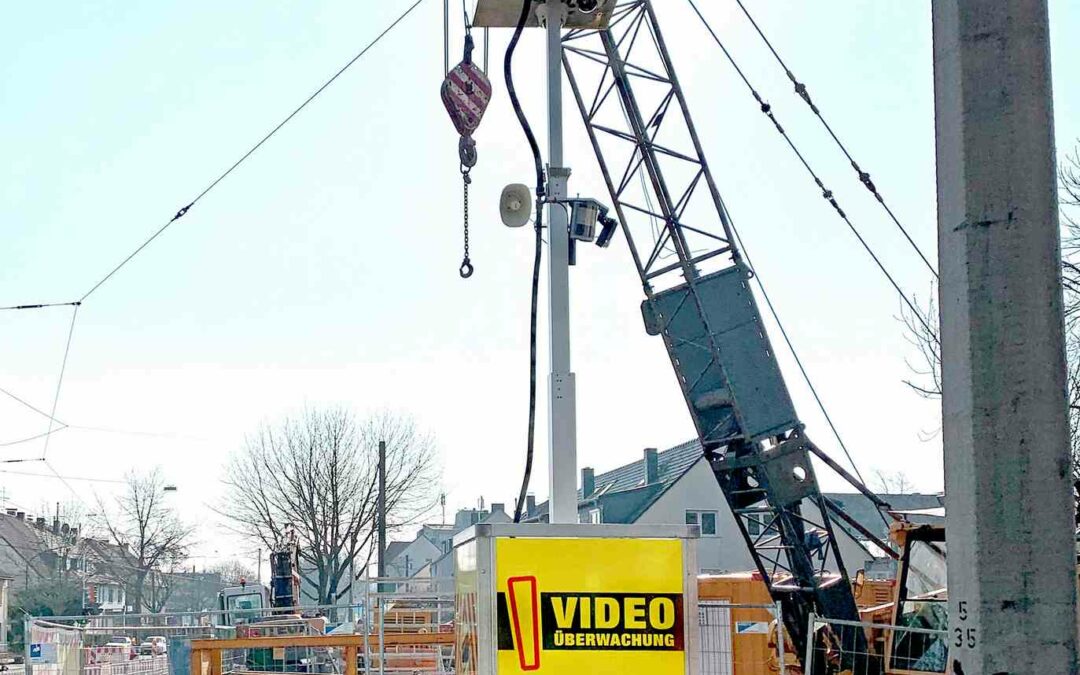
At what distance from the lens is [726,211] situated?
17.0 meters

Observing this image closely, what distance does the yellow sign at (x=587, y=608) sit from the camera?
19.7 ft

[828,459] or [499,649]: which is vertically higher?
[828,459]

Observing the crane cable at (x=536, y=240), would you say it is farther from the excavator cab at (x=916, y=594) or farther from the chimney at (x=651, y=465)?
the chimney at (x=651, y=465)

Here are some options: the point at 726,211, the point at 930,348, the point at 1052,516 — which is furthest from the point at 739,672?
the point at 1052,516

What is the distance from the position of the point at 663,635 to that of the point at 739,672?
376 inches

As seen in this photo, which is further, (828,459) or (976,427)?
(828,459)

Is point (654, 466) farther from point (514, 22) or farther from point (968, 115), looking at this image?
point (968, 115)

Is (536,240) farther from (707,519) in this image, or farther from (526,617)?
(707,519)

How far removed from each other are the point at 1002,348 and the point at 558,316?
4.88m

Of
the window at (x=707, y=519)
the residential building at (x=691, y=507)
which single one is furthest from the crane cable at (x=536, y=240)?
the window at (x=707, y=519)

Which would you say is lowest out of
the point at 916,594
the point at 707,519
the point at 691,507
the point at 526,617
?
the point at 916,594

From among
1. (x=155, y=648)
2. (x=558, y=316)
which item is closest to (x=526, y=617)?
(x=558, y=316)

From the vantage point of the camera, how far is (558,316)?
7711 millimetres

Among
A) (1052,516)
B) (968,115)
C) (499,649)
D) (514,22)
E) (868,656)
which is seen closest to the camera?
(1052,516)
